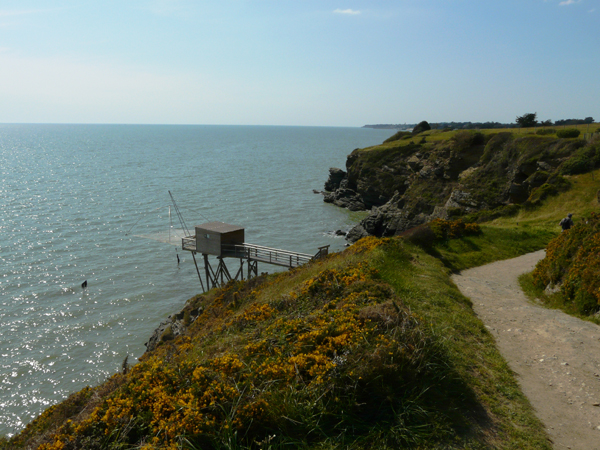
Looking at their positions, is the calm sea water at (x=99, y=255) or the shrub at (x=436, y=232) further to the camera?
the calm sea water at (x=99, y=255)

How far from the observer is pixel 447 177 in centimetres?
5272

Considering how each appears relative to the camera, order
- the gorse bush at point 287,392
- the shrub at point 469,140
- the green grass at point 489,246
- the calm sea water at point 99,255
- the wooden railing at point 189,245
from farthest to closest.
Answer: the shrub at point 469,140 < the wooden railing at point 189,245 < the calm sea water at point 99,255 < the green grass at point 489,246 < the gorse bush at point 287,392

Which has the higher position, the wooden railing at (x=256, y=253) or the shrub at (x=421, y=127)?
the shrub at (x=421, y=127)

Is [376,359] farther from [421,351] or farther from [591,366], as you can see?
[591,366]

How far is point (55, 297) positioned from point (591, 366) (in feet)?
112

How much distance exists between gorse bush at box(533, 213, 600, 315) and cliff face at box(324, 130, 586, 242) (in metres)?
19.9

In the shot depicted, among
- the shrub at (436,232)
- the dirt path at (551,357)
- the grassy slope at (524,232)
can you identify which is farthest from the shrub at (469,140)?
the dirt path at (551,357)

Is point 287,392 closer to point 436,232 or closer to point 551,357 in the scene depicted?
point 551,357

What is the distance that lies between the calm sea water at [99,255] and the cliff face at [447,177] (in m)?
6.09

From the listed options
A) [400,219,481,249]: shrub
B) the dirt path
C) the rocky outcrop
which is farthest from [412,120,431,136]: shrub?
the dirt path

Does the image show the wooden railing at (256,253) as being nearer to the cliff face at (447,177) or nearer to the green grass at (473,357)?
the green grass at (473,357)

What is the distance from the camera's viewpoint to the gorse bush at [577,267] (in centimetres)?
1320

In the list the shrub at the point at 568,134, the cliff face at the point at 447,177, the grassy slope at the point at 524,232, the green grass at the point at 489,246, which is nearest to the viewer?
the green grass at the point at 489,246

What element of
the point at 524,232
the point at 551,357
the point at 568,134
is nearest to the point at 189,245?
the point at 524,232
